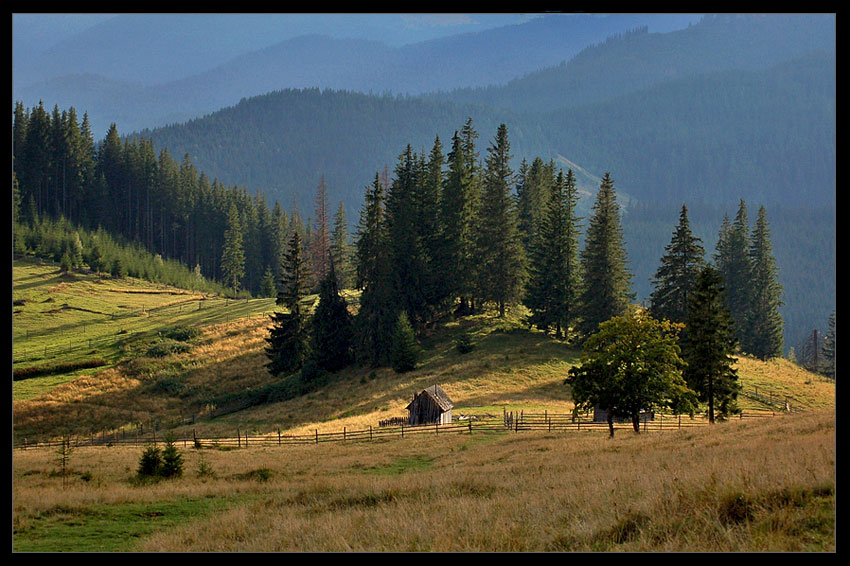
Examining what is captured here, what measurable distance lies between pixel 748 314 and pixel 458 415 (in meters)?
50.3

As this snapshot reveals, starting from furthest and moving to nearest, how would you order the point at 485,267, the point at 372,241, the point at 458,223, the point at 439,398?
the point at 458,223 → the point at 372,241 → the point at 485,267 → the point at 439,398

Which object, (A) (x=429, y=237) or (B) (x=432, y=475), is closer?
(B) (x=432, y=475)

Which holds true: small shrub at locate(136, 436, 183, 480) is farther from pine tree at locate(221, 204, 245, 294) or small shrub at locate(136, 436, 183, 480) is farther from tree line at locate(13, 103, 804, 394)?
pine tree at locate(221, 204, 245, 294)

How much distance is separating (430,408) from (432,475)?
21.8m

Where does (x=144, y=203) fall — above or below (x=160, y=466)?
above

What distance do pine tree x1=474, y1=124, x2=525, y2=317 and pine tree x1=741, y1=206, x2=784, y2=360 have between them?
1260 inches

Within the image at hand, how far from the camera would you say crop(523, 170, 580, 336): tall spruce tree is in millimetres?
62406

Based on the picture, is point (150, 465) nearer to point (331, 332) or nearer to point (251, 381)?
point (331, 332)

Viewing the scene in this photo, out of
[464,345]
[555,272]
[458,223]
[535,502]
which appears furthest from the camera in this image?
[458,223]

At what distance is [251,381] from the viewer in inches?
2539

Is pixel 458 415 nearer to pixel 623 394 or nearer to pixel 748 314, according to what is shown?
pixel 623 394

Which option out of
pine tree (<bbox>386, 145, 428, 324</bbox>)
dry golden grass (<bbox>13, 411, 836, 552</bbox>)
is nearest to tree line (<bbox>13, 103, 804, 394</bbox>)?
pine tree (<bbox>386, 145, 428, 324</bbox>)

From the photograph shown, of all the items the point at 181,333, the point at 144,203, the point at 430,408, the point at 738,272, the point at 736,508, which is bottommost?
the point at 430,408

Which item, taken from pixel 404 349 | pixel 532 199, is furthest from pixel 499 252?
pixel 404 349
